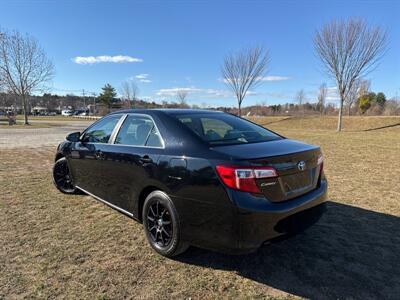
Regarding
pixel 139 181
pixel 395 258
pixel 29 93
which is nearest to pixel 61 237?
pixel 139 181

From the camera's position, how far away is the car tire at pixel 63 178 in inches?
213

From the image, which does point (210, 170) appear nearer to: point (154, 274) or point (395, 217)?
point (154, 274)

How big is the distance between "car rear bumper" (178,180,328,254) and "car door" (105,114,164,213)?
2.58 feet

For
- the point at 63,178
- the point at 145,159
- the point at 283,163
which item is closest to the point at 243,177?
the point at 283,163

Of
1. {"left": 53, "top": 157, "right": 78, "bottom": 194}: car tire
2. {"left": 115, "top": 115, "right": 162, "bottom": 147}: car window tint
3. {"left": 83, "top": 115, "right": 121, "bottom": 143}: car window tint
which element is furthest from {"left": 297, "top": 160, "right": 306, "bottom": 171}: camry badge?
{"left": 53, "top": 157, "right": 78, "bottom": 194}: car tire

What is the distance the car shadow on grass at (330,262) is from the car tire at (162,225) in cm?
23

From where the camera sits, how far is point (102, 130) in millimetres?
4398

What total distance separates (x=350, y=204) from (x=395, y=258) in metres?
1.74

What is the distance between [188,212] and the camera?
2803 millimetres

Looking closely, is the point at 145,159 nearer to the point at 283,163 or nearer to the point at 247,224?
the point at 247,224

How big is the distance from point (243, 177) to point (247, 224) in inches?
15.1

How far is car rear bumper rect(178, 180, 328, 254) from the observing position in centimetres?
247

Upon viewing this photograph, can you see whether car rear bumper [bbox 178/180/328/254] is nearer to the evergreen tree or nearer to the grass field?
the grass field

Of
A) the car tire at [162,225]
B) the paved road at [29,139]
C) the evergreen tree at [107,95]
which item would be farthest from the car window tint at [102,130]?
the evergreen tree at [107,95]
